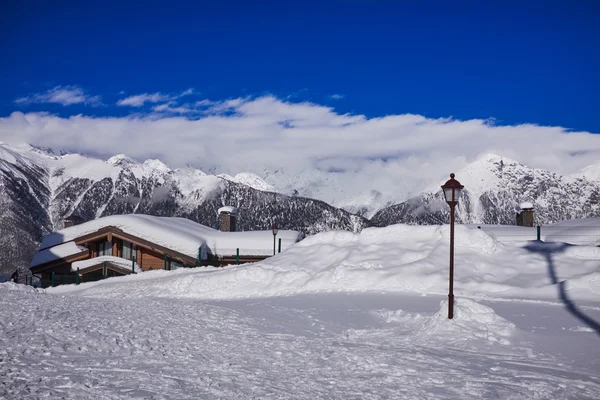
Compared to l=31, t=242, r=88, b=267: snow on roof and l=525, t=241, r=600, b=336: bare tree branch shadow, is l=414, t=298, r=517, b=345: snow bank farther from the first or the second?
l=31, t=242, r=88, b=267: snow on roof

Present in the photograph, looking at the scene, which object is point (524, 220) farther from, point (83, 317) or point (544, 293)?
point (83, 317)

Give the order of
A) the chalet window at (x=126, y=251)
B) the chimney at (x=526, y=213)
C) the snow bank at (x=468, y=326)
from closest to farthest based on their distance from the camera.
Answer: the snow bank at (x=468, y=326)
the chimney at (x=526, y=213)
the chalet window at (x=126, y=251)

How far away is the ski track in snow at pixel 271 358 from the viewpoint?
712 cm

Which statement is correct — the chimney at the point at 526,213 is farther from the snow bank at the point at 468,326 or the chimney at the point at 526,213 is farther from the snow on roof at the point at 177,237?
the snow bank at the point at 468,326

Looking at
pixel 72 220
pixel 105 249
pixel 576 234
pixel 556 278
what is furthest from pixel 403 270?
pixel 72 220

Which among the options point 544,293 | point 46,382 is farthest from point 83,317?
point 544,293

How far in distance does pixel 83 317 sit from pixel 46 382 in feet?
17.9

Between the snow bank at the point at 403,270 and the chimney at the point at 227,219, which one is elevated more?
the chimney at the point at 227,219

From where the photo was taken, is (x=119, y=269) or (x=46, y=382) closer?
(x=46, y=382)

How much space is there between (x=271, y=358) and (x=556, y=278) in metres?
13.0

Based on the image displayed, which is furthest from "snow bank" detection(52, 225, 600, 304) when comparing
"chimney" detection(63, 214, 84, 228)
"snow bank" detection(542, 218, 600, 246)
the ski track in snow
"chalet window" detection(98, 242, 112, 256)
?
"chimney" detection(63, 214, 84, 228)

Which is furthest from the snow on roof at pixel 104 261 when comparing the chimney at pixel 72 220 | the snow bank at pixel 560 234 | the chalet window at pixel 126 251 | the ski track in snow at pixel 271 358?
the snow bank at pixel 560 234

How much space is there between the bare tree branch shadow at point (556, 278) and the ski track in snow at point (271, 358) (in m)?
0.60

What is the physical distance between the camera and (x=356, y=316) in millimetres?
14547
